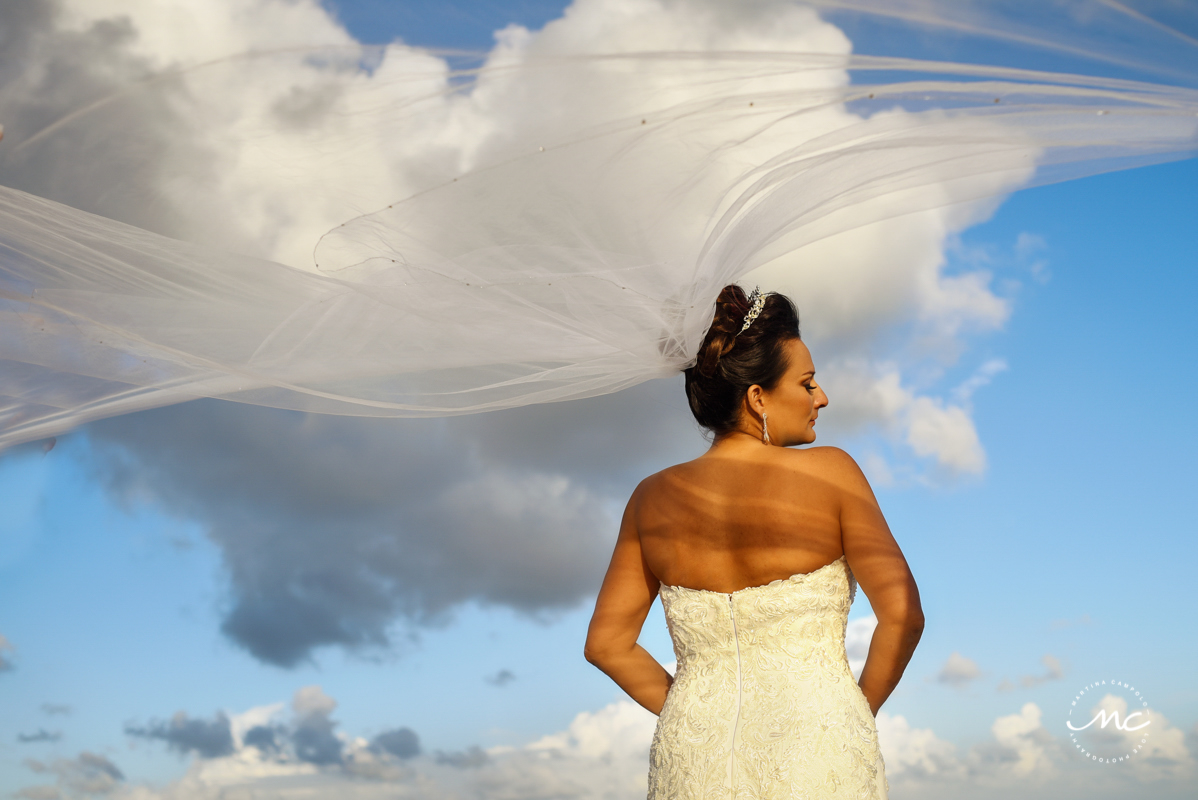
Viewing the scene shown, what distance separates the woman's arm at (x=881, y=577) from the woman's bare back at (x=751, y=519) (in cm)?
5

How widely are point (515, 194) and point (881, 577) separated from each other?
1.78 metres

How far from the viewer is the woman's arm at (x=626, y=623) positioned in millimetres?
3473

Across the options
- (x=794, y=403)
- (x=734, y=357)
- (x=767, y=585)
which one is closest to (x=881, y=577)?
(x=767, y=585)

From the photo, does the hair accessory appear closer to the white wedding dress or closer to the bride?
the bride

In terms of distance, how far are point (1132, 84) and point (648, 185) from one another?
144 centimetres

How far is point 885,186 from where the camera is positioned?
115 inches

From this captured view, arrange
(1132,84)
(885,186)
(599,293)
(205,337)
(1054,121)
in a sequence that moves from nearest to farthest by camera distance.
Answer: (1132,84) → (1054,121) → (885,186) → (599,293) → (205,337)

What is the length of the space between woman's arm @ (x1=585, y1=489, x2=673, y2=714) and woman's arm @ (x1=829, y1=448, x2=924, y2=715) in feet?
2.79

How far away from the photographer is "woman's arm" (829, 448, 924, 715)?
2883 millimetres

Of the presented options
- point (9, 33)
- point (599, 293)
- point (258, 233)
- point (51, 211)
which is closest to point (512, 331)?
point (599, 293)

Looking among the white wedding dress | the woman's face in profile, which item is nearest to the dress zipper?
the white wedding dress

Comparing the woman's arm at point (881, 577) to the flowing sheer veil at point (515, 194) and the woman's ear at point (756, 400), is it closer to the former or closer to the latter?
the woman's ear at point (756, 400)

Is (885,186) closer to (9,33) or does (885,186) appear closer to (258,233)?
(258,233)

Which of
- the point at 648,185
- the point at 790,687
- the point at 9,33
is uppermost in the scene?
the point at 9,33
